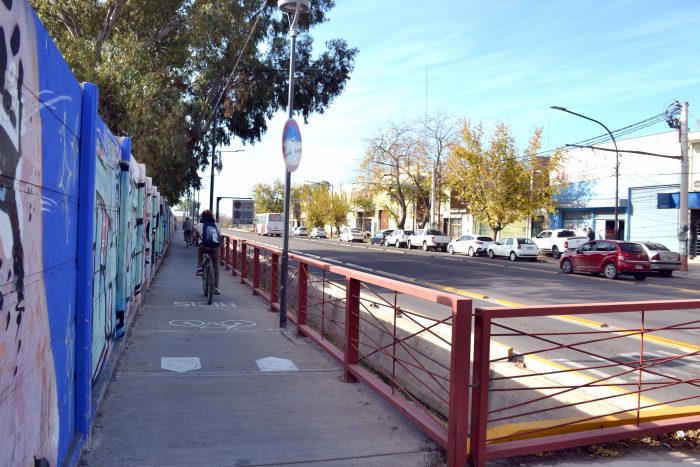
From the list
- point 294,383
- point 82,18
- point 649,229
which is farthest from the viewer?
point 649,229

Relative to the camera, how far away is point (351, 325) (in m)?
5.86

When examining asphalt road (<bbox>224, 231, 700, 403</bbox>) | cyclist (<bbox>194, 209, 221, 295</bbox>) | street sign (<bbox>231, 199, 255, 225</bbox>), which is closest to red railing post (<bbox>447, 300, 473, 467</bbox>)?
asphalt road (<bbox>224, 231, 700, 403</bbox>)

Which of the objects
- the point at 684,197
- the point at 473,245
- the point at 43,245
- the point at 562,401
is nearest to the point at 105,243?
the point at 43,245

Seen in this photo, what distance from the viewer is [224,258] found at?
19906 millimetres

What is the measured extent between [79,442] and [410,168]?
50277mm

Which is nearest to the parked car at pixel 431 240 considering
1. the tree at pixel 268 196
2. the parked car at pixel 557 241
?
the parked car at pixel 557 241

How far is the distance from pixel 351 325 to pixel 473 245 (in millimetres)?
32775

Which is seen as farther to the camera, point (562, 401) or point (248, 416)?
point (562, 401)

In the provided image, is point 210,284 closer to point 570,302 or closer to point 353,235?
point 570,302

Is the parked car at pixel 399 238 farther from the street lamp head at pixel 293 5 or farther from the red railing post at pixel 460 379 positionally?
the red railing post at pixel 460 379

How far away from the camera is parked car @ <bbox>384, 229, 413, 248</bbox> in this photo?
4722 cm

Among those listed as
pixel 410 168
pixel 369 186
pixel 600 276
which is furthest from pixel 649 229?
pixel 369 186

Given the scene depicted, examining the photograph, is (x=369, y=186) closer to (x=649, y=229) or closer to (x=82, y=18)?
(x=649, y=229)

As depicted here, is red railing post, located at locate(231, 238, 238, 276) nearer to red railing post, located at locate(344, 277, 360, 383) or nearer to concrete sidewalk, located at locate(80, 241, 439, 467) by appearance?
concrete sidewalk, located at locate(80, 241, 439, 467)
